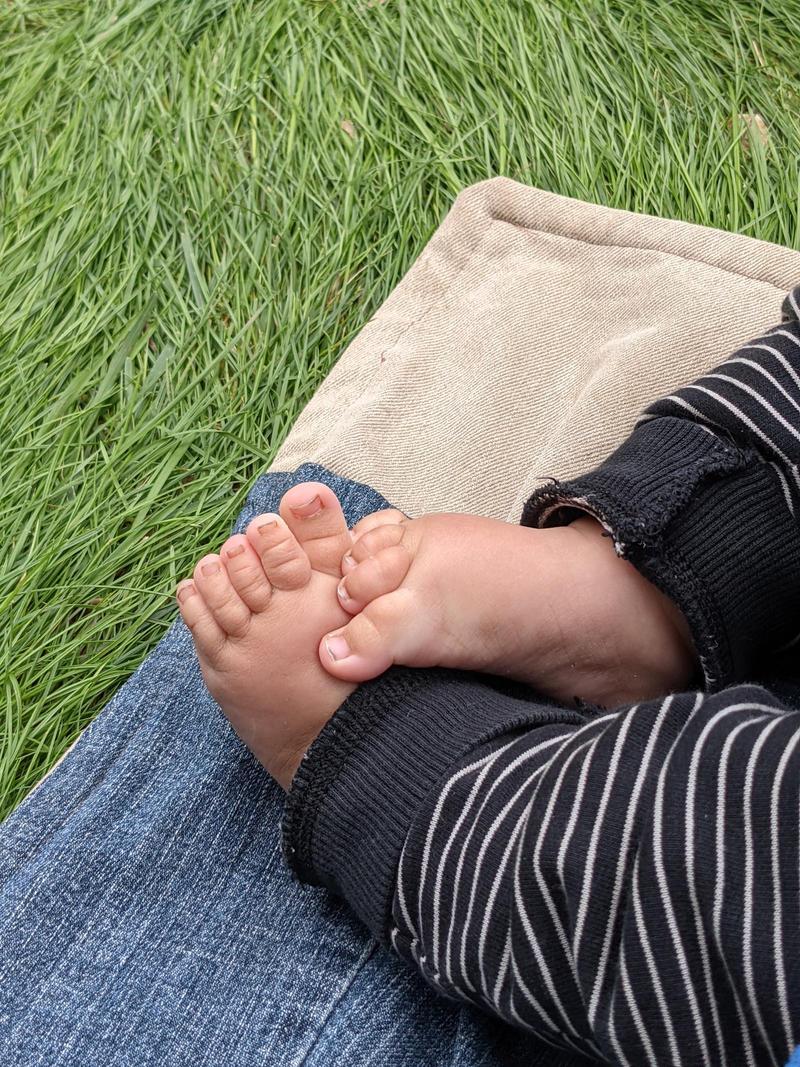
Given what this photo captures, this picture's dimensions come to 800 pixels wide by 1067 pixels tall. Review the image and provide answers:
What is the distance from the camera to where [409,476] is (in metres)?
1.31

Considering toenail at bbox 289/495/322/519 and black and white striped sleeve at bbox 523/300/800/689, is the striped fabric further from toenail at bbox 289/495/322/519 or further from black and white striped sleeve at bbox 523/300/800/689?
toenail at bbox 289/495/322/519

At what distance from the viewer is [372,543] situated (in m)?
1.02

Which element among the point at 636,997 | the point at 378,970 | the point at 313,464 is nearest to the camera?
the point at 636,997

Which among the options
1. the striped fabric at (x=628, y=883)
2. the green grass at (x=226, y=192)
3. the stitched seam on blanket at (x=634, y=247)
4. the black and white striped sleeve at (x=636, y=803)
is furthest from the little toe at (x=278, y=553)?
the stitched seam on blanket at (x=634, y=247)

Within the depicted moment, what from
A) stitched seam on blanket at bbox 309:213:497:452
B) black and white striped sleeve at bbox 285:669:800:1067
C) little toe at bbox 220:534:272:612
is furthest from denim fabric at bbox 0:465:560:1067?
stitched seam on blanket at bbox 309:213:497:452

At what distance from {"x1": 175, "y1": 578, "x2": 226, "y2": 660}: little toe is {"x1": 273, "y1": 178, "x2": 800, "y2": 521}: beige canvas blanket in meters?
0.33

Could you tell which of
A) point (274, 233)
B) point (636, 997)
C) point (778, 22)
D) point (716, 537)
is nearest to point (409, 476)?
point (716, 537)

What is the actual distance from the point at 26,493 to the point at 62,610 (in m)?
0.18

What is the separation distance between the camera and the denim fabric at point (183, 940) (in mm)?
891

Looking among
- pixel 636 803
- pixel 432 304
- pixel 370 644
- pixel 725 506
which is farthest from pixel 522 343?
pixel 636 803

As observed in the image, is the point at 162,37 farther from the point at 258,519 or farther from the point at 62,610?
the point at 258,519

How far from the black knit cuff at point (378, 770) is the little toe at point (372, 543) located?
0.36 feet

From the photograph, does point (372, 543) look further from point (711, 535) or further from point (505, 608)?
point (711, 535)

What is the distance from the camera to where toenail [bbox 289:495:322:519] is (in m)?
1.03
